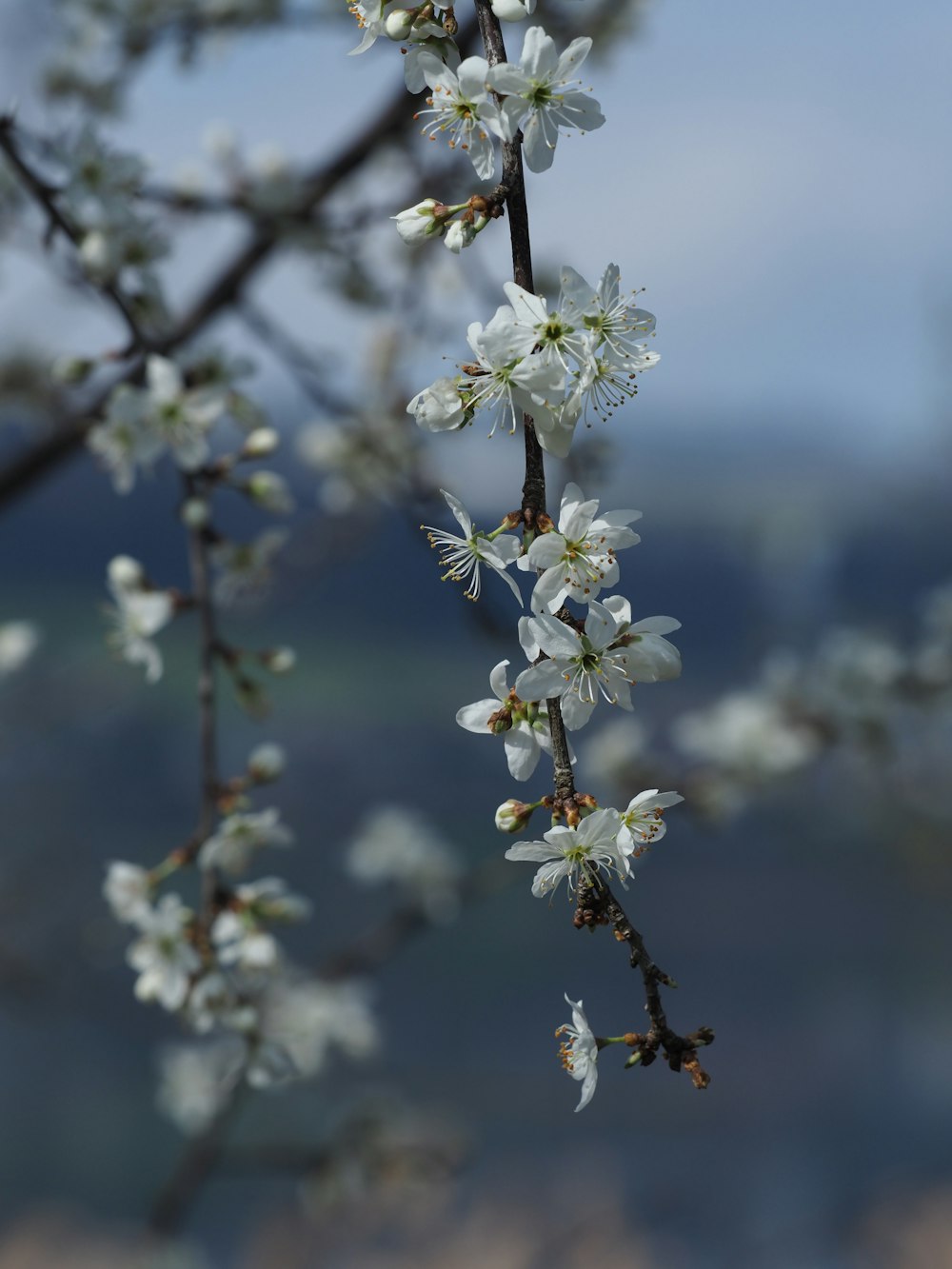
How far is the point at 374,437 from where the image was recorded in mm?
2379

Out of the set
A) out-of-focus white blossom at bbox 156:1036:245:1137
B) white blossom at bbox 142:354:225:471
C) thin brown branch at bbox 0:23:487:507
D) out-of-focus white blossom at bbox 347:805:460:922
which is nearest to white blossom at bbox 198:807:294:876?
white blossom at bbox 142:354:225:471

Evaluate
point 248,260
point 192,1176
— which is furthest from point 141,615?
point 192,1176

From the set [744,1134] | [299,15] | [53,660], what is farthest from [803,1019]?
[299,15]

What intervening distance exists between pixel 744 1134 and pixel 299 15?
183 inches

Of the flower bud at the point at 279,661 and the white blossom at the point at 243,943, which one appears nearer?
the white blossom at the point at 243,943

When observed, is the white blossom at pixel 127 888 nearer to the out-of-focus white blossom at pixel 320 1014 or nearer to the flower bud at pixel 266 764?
the flower bud at pixel 266 764

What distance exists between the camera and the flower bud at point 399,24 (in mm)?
748

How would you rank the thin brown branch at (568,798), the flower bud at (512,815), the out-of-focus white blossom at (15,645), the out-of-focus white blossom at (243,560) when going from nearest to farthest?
the thin brown branch at (568,798), the flower bud at (512,815), the out-of-focus white blossom at (243,560), the out-of-focus white blossom at (15,645)

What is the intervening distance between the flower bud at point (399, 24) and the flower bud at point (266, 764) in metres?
0.82

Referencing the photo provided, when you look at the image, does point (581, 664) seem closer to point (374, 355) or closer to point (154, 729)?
point (374, 355)

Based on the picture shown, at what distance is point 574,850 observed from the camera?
71 cm

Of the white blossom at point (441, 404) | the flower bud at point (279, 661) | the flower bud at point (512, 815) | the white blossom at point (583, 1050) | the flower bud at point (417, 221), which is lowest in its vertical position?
the white blossom at point (583, 1050)

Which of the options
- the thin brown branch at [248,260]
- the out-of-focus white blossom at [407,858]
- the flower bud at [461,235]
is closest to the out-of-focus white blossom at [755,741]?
the out-of-focus white blossom at [407,858]

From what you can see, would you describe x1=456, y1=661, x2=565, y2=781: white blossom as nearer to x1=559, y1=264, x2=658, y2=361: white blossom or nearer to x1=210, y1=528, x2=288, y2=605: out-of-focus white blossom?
x1=559, y1=264, x2=658, y2=361: white blossom
